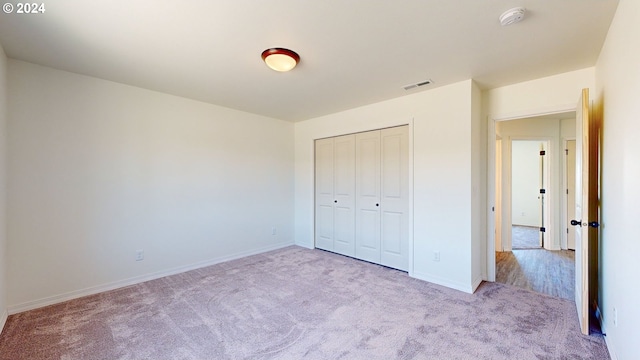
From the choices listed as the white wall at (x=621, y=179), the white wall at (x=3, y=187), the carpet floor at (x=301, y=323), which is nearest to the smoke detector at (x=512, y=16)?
the white wall at (x=621, y=179)

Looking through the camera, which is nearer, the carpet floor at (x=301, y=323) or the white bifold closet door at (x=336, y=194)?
the carpet floor at (x=301, y=323)

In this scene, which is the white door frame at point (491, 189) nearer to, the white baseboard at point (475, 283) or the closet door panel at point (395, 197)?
the white baseboard at point (475, 283)

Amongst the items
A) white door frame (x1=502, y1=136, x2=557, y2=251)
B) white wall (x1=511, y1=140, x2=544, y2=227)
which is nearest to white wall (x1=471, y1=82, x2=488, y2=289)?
white door frame (x1=502, y1=136, x2=557, y2=251)

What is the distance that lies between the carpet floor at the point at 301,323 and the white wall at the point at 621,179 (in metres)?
0.44

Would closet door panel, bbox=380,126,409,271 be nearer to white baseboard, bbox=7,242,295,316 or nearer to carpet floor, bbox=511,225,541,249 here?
white baseboard, bbox=7,242,295,316

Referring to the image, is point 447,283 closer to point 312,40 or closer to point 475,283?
point 475,283

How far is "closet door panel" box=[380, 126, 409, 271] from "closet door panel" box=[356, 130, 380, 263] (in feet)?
0.33

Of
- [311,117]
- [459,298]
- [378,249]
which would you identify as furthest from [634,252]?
[311,117]

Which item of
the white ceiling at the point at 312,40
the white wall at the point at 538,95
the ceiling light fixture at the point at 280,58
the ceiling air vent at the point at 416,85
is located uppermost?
the white ceiling at the point at 312,40

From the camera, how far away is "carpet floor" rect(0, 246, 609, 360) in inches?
76.1

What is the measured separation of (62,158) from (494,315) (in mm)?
4485

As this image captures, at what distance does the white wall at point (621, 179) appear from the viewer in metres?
1.43

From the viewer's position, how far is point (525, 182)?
7.11 meters

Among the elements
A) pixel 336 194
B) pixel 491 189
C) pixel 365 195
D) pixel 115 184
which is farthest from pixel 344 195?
pixel 115 184
